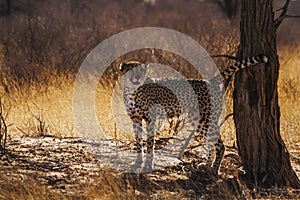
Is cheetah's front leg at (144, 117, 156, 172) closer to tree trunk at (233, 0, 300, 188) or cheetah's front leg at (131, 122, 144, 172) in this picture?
cheetah's front leg at (131, 122, 144, 172)

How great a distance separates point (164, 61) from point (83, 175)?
415 centimetres

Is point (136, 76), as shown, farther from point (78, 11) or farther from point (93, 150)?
point (78, 11)

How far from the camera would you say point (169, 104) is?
5.55 m

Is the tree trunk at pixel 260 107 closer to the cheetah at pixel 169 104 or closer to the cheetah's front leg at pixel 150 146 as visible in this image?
the cheetah at pixel 169 104

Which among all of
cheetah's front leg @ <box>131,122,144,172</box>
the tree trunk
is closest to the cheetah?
cheetah's front leg @ <box>131,122,144,172</box>

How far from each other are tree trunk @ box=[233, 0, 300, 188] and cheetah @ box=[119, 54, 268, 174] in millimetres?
474

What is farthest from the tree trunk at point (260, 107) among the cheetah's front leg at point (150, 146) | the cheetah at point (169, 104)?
the cheetah's front leg at point (150, 146)

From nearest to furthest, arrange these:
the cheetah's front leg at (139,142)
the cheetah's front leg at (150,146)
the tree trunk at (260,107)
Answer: the tree trunk at (260,107), the cheetah's front leg at (150,146), the cheetah's front leg at (139,142)

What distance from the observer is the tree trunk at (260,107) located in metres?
4.22

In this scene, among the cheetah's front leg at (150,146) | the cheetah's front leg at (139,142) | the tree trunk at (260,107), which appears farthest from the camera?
the cheetah's front leg at (139,142)

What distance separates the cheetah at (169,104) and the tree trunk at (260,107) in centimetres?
47

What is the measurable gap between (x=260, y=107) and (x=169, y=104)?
4.72ft

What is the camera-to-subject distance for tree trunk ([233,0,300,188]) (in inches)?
166

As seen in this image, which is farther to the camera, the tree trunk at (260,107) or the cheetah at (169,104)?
the cheetah at (169,104)
